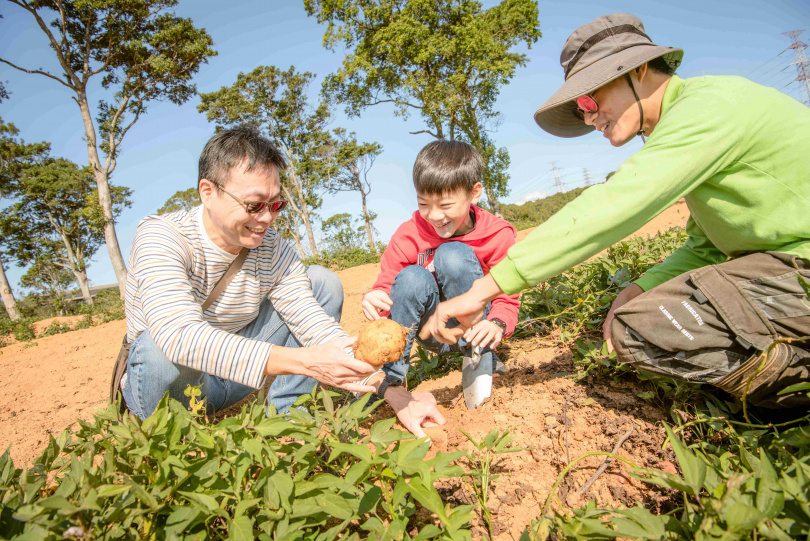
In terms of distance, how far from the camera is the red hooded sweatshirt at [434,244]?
2441 millimetres

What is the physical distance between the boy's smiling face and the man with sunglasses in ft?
2.54

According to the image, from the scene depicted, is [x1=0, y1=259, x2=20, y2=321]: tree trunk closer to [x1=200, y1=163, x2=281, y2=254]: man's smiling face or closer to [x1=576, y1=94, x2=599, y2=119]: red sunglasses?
[x1=200, y1=163, x2=281, y2=254]: man's smiling face

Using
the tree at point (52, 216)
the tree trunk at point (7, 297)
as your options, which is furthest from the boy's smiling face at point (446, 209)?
the tree at point (52, 216)

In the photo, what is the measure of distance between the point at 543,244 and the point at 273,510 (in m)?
1.12

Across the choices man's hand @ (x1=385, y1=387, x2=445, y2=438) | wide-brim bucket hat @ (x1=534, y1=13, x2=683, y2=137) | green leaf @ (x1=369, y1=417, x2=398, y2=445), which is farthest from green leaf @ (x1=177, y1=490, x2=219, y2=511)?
wide-brim bucket hat @ (x1=534, y1=13, x2=683, y2=137)

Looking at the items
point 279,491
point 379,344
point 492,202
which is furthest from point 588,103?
point 492,202

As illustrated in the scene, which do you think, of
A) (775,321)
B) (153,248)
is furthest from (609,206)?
(153,248)

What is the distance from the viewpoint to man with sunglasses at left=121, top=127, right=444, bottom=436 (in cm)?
170

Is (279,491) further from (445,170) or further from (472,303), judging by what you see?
(445,170)

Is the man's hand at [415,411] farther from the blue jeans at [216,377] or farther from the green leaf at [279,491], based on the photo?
the green leaf at [279,491]

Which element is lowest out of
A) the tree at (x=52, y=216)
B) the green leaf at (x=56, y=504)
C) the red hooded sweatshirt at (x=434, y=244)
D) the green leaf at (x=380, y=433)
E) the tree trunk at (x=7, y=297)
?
the green leaf at (x=380, y=433)

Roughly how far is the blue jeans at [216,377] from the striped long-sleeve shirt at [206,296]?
9 cm

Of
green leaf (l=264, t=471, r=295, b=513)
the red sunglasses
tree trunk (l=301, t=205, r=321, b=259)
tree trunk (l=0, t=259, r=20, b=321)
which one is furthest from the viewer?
tree trunk (l=301, t=205, r=321, b=259)

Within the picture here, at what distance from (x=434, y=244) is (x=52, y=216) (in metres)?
30.8
